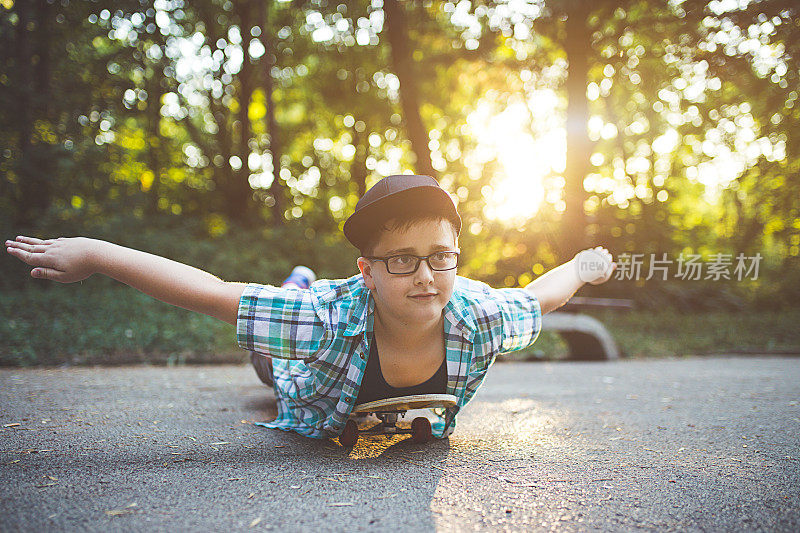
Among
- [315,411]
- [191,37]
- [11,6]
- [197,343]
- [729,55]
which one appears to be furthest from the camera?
[191,37]

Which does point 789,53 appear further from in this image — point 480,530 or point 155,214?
point 155,214

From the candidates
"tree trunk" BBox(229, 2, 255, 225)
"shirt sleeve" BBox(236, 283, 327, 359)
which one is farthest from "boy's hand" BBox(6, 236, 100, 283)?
"tree trunk" BBox(229, 2, 255, 225)

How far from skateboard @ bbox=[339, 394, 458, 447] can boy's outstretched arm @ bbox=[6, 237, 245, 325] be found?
0.75 meters

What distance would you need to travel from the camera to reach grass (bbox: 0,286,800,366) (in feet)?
18.2

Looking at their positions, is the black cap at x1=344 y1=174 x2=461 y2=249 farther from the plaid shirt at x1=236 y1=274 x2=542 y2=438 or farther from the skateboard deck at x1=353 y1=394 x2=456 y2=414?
the skateboard deck at x1=353 y1=394 x2=456 y2=414

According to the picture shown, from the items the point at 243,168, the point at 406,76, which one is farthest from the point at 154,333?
the point at 243,168

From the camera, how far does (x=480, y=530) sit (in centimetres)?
171

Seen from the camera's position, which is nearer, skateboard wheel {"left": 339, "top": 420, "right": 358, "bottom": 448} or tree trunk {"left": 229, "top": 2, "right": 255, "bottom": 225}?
skateboard wheel {"left": 339, "top": 420, "right": 358, "bottom": 448}

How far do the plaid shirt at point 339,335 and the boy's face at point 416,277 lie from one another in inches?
8.0

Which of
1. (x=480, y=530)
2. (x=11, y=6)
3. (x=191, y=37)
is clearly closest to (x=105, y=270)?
(x=480, y=530)

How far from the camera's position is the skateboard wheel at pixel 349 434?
2576 mm

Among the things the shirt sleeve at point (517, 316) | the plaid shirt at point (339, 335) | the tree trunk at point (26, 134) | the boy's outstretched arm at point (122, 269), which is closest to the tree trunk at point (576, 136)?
the shirt sleeve at point (517, 316)

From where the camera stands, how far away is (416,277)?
218 centimetres

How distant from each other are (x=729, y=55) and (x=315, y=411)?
9547 millimetres
